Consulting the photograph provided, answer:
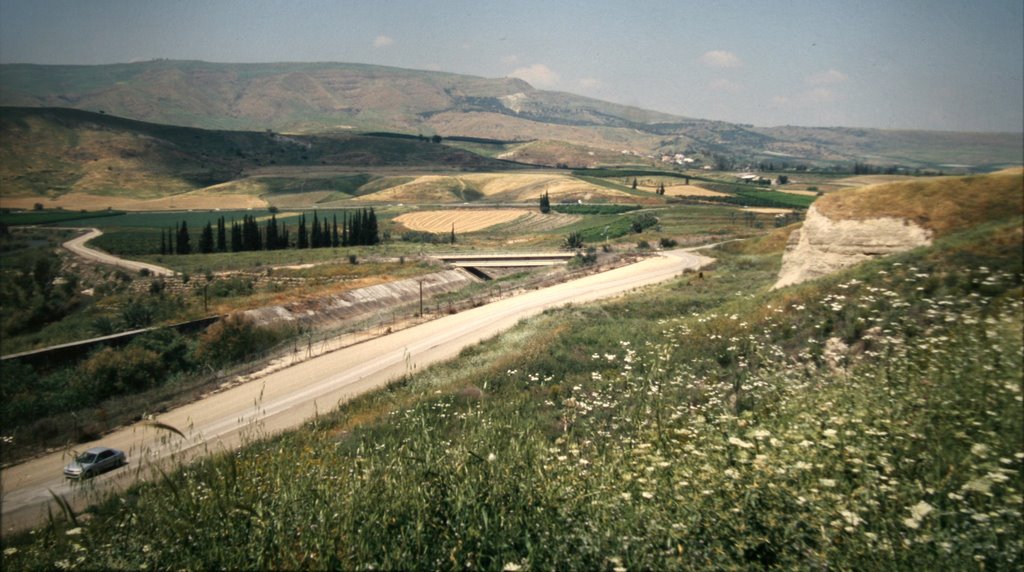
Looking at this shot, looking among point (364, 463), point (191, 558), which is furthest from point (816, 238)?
point (191, 558)

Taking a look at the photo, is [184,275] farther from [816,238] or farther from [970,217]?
[970,217]

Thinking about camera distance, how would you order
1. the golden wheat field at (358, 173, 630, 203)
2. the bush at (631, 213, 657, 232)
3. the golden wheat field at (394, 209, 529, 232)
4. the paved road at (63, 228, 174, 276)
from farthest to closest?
the golden wheat field at (358, 173, 630, 203) → the golden wheat field at (394, 209, 529, 232) → the bush at (631, 213, 657, 232) → the paved road at (63, 228, 174, 276)

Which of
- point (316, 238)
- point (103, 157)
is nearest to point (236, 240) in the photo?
Result: point (316, 238)

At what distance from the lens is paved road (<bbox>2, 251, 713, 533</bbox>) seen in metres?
15.2

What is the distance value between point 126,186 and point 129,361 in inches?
3831

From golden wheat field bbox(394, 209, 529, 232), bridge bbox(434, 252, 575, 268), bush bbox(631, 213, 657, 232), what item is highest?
bush bbox(631, 213, 657, 232)

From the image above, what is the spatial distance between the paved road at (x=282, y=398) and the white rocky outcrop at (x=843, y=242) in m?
16.6

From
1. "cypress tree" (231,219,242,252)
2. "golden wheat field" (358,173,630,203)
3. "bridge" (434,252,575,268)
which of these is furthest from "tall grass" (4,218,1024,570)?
"golden wheat field" (358,173,630,203)

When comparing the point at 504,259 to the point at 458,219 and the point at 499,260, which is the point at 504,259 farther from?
the point at 458,219

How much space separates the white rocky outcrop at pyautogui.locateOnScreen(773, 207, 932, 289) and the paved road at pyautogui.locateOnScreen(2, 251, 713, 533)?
16556 mm

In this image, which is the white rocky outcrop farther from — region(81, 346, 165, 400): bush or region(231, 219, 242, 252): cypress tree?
region(231, 219, 242, 252): cypress tree

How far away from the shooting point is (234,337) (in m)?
34.8

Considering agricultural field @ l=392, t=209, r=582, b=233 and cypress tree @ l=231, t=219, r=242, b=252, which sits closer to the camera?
cypress tree @ l=231, t=219, r=242, b=252

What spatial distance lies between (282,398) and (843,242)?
84.1 ft
